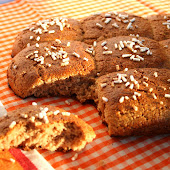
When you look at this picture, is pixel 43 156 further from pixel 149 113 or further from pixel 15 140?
pixel 149 113

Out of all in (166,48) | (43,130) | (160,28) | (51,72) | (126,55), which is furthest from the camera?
(160,28)

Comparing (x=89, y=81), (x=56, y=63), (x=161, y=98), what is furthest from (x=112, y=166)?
(x=56, y=63)

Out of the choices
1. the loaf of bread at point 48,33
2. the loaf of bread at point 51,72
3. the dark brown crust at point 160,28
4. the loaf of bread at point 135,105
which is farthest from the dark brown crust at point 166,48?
the loaf of bread at point 48,33

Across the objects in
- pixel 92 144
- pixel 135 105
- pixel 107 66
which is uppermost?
pixel 107 66

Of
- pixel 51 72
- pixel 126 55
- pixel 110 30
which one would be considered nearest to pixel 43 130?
pixel 51 72

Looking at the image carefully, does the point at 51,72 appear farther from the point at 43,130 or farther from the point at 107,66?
the point at 43,130
